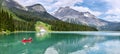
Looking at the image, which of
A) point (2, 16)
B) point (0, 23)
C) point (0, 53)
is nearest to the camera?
point (0, 53)

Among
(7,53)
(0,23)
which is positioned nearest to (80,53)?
(7,53)

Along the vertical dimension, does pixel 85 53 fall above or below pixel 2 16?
below

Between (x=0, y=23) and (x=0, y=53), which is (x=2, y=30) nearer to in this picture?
(x=0, y=23)

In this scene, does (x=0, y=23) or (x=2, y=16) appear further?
(x=2, y=16)

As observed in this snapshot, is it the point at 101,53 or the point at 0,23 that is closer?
the point at 101,53

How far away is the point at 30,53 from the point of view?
121 feet

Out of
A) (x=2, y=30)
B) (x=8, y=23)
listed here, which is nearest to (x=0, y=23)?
(x=2, y=30)

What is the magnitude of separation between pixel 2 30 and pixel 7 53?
91697 millimetres

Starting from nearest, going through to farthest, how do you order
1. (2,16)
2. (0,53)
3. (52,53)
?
(0,53), (52,53), (2,16)

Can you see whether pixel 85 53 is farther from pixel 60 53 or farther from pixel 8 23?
pixel 8 23

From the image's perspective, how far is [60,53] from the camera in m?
37.9

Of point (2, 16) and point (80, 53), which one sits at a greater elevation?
point (2, 16)

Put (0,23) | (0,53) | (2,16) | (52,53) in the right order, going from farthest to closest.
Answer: (2,16) → (0,23) → (52,53) → (0,53)

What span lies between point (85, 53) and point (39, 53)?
7.97 m
